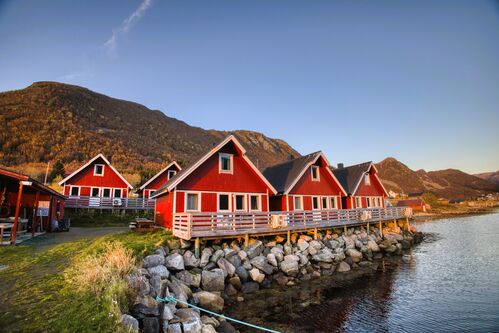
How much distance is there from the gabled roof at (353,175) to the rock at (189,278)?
22804 millimetres

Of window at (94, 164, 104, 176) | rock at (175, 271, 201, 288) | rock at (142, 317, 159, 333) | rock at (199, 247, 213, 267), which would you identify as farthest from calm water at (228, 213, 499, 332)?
window at (94, 164, 104, 176)

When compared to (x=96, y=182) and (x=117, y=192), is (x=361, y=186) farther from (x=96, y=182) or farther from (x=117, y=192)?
(x=96, y=182)

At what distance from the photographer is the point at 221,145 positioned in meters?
19.5

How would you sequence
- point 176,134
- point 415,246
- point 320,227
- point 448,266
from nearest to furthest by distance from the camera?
point 448,266
point 320,227
point 415,246
point 176,134

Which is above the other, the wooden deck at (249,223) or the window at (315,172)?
the window at (315,172)

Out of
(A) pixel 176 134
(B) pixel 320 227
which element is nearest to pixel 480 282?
(B) pixel 320 227

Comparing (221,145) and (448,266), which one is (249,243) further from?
(448,266)

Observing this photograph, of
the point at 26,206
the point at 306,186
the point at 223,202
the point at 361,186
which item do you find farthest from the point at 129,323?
the point at 361,186

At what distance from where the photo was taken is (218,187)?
19.8m

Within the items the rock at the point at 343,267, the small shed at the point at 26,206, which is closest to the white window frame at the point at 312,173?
the rock at the point at 343,267

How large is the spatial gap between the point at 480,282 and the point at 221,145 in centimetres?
1745

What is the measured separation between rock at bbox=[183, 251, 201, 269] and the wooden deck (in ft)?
2.75

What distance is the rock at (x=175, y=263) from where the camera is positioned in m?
12.8

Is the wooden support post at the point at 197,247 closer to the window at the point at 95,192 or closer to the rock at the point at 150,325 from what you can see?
the rock at the point at 150,325
